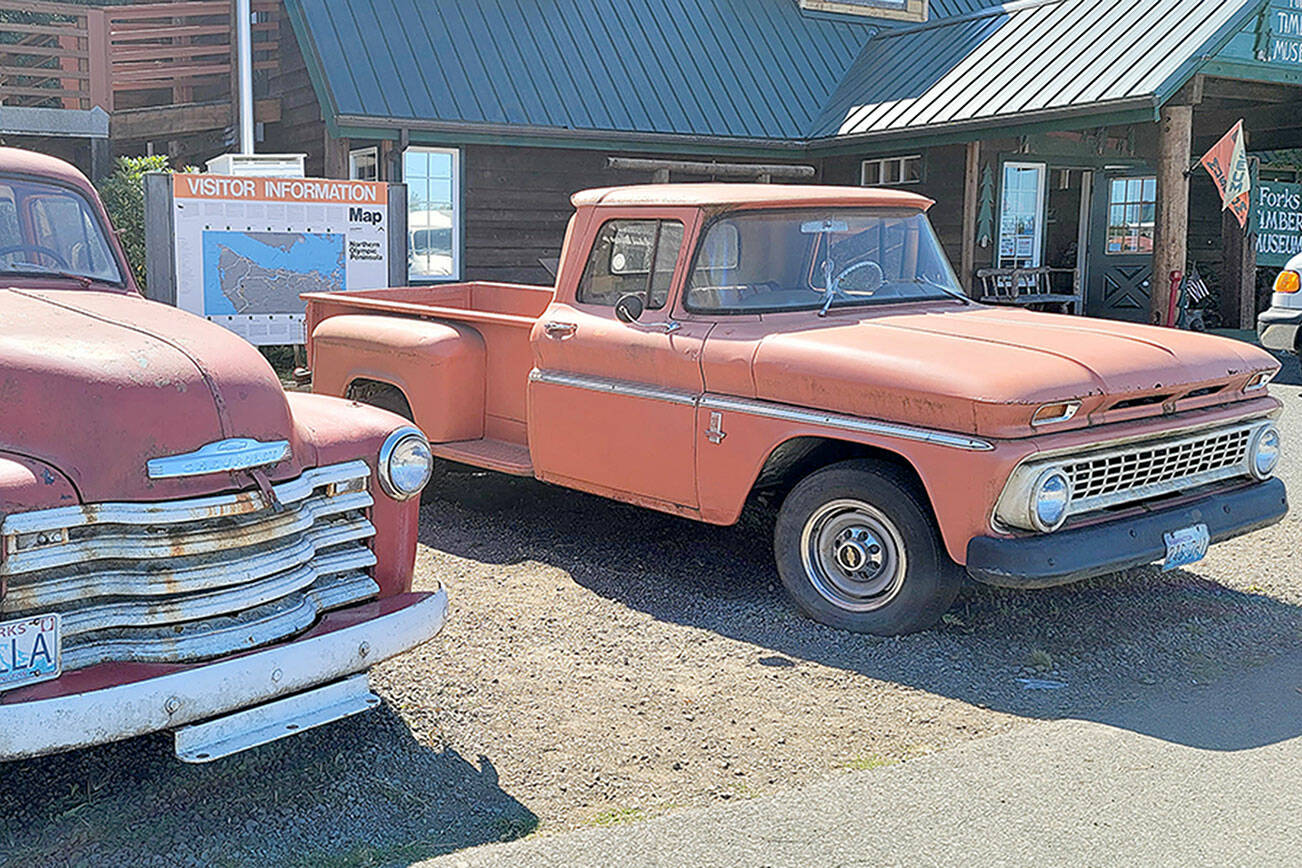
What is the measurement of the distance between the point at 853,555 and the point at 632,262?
1899 millimetres

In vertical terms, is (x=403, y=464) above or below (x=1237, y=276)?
below

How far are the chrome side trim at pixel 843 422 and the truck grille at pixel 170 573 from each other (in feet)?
7.03

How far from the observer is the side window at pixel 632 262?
6.15 m

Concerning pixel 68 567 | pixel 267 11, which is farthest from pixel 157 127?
pixel 68 567

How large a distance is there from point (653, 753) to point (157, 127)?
15.1m

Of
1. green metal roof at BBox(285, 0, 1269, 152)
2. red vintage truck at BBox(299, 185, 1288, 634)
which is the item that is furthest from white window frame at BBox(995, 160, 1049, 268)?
red vintage truck at BBox(299, 185, 1288, 634)

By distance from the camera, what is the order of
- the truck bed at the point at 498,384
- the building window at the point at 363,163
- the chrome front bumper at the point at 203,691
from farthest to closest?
the building window at the point at 363,163
the truck bed at the point at 498,384
the chrome front bumper at the point at 203,691

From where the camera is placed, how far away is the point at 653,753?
13.9ft

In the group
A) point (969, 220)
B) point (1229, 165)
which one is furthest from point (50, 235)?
point (1229, 165)

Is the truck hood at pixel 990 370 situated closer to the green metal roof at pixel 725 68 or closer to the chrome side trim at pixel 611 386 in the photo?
the chrome side trim at pixel 611 386

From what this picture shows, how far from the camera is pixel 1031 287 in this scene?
679 inches

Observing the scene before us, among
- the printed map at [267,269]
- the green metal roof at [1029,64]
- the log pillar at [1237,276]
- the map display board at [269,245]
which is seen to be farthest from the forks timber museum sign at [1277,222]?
the printed map at [267,269]

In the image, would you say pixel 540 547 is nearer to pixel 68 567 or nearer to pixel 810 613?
pixel 810 613

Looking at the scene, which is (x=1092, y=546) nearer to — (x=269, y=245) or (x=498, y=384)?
(x=498, y=384)
